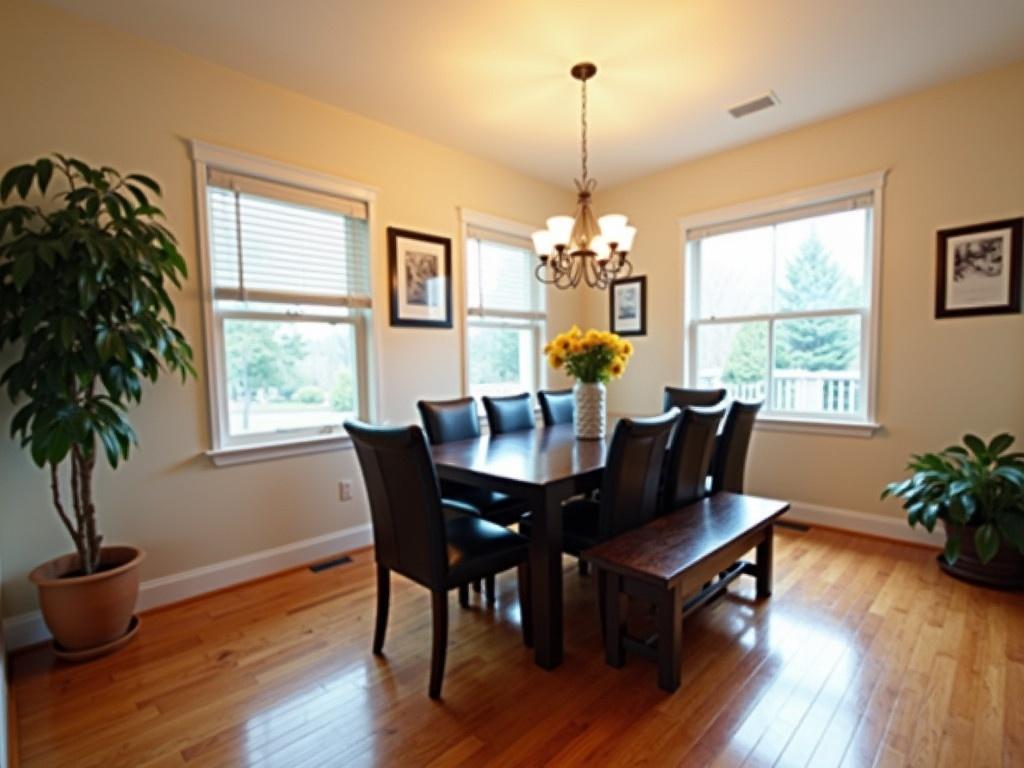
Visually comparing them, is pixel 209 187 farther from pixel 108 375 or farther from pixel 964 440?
pixel 964 440

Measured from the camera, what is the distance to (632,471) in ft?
6.81

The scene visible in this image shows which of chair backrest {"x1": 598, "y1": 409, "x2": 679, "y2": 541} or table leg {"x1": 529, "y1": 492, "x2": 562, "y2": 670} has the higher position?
chair backrest {"x1": 598, "y1": 409, "x2": 679, "y2": 541}

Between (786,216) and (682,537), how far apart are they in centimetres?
268

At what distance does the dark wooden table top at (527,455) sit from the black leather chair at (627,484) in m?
0.12

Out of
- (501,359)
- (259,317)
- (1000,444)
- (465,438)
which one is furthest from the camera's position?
(501,359)

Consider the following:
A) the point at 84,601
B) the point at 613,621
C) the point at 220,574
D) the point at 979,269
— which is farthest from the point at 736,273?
the point at 84,601

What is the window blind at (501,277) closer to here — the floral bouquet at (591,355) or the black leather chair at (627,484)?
the floral bouquet at (591,355)

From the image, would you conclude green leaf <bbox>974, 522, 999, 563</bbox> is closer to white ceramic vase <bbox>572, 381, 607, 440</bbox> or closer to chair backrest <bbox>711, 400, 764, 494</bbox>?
chair backrest <bbox>711, 400, 764, 494</bbox>

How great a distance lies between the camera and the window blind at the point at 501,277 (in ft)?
12.9

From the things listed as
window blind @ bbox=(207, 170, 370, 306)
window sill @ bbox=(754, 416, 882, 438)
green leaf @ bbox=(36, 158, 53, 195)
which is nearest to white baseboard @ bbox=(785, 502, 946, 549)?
window sill @ bbox=(754, 416, 882, 438)

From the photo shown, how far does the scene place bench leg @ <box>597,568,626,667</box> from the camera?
1.96m

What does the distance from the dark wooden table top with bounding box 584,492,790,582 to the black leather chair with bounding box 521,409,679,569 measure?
0.06 metres

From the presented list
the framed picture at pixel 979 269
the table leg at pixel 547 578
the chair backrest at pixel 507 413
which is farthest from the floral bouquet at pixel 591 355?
the framed picture at pixel 979 269

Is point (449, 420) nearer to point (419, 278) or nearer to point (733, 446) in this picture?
point (419, 278)
